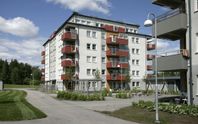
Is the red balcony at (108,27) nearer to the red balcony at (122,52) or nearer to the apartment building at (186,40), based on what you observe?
the red balcony at (122,52)

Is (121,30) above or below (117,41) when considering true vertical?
above

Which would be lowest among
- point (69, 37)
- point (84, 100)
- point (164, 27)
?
point (84, 100)

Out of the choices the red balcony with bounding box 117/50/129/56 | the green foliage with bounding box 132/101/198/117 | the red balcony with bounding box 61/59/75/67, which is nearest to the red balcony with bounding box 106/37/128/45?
the red balcony with bounding box 117/50/129/56

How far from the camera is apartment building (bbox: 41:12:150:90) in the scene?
62.2 meters

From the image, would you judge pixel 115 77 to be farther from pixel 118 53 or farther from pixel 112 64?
pixel 118 53

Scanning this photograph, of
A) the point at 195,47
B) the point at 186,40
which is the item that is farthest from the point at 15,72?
the point at 195,47

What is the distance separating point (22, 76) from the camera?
13275cm

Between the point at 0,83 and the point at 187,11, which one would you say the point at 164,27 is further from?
the point at 0,83

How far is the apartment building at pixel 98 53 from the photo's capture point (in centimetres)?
6225

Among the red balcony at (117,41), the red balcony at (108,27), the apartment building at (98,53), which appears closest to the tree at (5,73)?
the apartment building at (98,53)

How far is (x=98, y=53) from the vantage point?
215 feet

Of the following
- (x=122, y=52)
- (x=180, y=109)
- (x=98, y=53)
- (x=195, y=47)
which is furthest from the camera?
(x=122, y=52)

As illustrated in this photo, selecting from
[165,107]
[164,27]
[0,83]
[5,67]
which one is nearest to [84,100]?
[164,27]

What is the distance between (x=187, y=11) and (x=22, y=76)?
388ft
